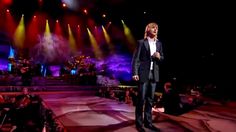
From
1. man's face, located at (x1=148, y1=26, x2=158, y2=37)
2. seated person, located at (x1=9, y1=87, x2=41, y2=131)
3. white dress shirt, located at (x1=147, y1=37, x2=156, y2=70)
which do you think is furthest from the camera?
seated person, located at (x1=9, y1=87, x2=41, y2=131)

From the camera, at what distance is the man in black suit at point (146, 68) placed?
12.5ft

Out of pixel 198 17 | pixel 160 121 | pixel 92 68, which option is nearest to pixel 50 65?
pixel 92 68

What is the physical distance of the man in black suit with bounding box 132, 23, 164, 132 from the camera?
12.5ft

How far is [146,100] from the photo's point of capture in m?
3.96

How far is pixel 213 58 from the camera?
12.8 metres

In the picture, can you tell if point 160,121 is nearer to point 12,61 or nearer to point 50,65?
point 12,61

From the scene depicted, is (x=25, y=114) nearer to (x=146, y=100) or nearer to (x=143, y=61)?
(x=146, y=100)

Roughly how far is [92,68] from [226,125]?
14732mm

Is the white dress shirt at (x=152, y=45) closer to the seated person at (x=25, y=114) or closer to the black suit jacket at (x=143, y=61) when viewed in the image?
the black suit jacket at (x=143, y=61)

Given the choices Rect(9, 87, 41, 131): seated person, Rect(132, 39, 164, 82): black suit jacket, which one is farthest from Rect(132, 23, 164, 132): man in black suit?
Rect(9, 87, 41, 131): seated person

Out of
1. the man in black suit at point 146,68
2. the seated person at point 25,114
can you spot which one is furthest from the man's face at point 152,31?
the seated person at point 25,114

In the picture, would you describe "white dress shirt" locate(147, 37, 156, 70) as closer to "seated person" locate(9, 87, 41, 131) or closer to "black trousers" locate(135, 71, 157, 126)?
"black trousers" locate(135, 71, 157, 126)

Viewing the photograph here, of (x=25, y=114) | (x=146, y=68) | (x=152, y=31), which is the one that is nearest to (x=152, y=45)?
(x=152, y=31)

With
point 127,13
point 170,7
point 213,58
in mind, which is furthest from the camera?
point 127,13
